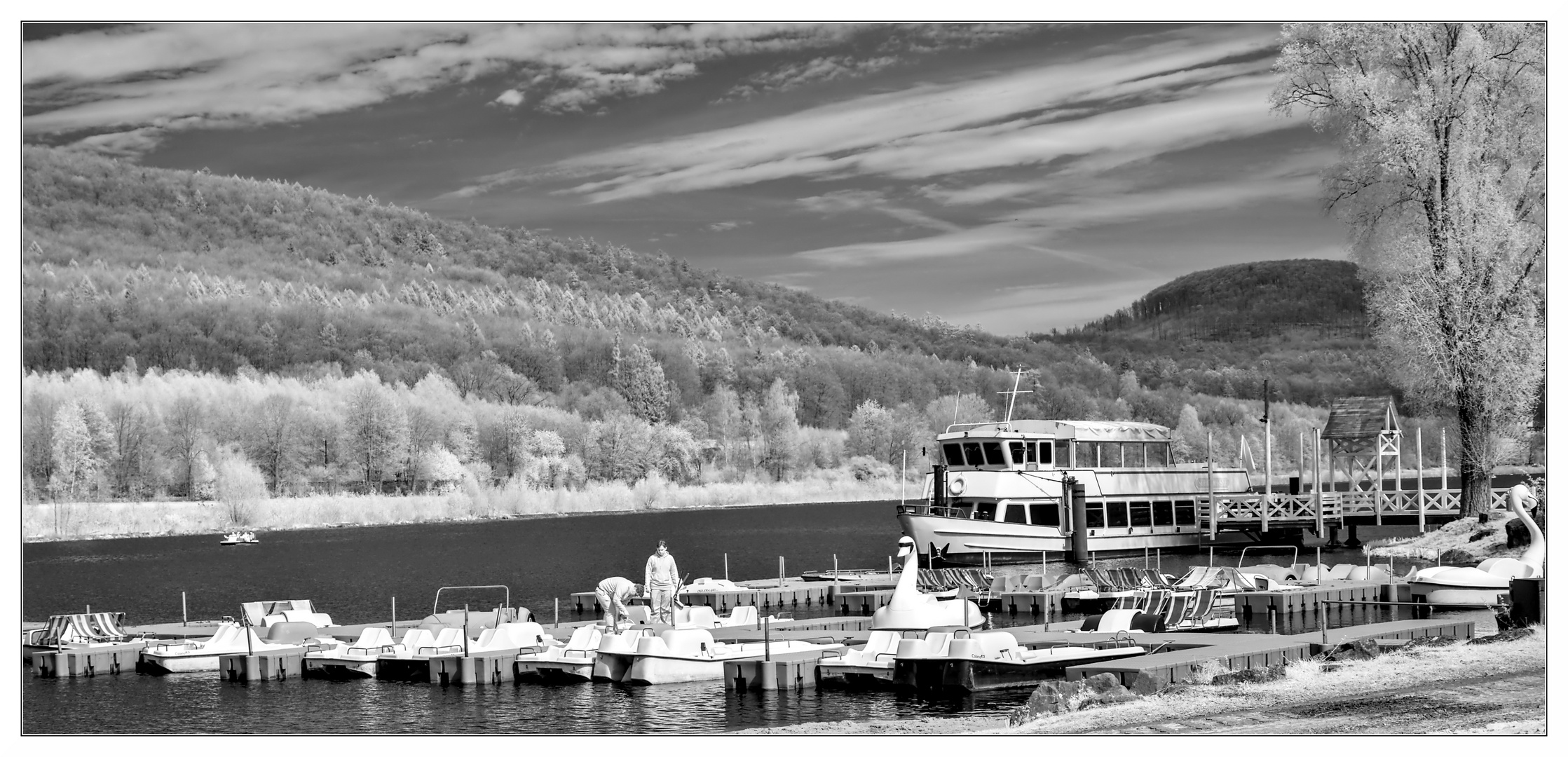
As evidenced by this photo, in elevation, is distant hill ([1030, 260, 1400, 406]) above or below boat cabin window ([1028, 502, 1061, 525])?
above

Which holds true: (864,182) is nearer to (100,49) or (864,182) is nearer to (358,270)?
(100,49)

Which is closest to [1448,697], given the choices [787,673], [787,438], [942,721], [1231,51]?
[942,721]

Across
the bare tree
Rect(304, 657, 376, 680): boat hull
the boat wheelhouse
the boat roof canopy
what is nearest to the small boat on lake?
Rect(304, 657, 376, 680): boat hull

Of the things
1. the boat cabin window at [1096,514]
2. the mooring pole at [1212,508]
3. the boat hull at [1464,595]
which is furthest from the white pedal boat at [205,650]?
the mooring pole at [1212,508]

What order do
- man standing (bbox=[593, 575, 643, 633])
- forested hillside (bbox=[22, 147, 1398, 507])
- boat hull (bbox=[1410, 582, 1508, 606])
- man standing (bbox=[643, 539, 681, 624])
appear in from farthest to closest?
1. forested hillside (bbox=[22, 147, 1398, 507])
2. boat hull (bbox=[1410, 582, 1508, 606])
3. man standing (bbox=[643, 539, 681, 624])
4. man standing (bbox=[593, 575, 643, 633])

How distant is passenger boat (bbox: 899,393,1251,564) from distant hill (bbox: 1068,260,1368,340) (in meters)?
83.2

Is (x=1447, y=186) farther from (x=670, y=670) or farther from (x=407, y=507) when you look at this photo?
(x=407, y=507)

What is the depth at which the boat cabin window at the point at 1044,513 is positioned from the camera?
4444cm

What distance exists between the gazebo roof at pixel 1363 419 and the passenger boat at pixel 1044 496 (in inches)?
154

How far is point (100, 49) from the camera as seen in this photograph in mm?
20859

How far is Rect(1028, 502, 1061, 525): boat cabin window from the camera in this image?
4444cm

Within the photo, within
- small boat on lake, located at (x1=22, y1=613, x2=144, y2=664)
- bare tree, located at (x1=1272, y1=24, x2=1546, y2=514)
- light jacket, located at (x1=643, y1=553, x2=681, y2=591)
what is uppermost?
bare tree, located at (x1=1272, y1=24, x2=1546, y2=514)

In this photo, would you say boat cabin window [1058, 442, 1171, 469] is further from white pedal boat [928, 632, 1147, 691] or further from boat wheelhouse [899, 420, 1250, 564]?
white pedal boat [928, 632, 1147, 691]
